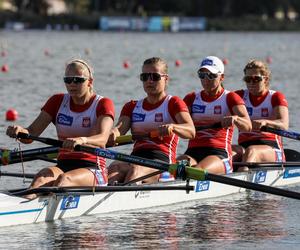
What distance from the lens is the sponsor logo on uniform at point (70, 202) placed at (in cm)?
1121

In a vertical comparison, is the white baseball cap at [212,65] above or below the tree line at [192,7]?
below

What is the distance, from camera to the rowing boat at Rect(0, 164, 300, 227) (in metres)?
10.9

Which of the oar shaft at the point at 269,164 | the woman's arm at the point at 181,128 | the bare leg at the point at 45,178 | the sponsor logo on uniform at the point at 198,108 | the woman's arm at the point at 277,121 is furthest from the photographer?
the woman's arm at the point at 277,121

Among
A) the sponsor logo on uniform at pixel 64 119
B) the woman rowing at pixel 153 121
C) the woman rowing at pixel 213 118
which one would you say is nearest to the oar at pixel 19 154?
the sponsor logo on uniform at pixel 64 119

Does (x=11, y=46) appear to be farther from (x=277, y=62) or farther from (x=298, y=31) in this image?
(x=298, y=31)

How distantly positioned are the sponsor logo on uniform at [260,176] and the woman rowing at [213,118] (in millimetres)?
653

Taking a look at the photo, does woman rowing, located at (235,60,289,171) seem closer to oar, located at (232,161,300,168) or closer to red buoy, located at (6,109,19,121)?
oar, located at (232,161,300,168)

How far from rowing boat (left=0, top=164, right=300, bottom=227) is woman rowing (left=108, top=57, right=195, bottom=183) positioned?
0.26m

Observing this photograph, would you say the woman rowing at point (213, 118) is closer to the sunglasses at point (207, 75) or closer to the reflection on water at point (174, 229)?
the sunglasses at point (207, 75)

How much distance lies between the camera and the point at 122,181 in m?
12.3

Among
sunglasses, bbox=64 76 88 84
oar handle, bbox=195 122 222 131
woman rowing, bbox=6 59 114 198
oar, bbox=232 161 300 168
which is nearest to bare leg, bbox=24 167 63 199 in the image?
woman rowing, bbox=6 59 114 198

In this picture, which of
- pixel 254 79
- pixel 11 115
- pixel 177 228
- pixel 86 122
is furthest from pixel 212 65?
pixel 11 115

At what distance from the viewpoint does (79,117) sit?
37.4 feet

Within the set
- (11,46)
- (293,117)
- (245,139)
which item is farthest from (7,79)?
(11,46)
